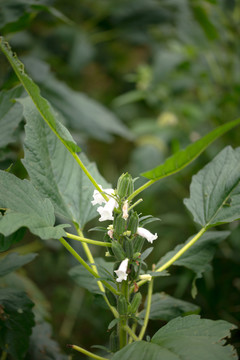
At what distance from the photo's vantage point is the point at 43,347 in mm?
669

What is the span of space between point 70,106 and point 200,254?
590mm

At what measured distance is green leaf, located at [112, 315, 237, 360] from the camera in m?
0.39

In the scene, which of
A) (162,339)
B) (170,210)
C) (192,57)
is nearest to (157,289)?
(170,210)

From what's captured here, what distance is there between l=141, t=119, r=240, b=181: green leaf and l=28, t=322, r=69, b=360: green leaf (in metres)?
0.43

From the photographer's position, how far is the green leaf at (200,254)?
0.59 meters

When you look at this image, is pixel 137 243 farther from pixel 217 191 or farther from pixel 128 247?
pixel 217 191

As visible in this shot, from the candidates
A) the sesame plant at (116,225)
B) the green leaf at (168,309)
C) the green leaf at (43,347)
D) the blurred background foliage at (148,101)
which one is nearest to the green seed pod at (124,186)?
the sesame plant at (116,225)

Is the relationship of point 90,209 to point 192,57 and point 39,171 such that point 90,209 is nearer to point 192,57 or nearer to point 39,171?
point 39,171

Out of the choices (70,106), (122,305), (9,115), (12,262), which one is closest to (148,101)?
(70,106)

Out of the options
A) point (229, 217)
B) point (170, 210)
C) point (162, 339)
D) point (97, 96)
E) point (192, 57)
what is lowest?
point (170, 210)

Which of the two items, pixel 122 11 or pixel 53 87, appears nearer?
pixel 53 87

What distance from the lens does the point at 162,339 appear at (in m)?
0.44

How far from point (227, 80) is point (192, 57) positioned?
0.61ft

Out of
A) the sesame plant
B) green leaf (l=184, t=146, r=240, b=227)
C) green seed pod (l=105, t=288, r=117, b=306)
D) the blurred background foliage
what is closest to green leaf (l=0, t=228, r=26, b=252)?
the sesame plant
